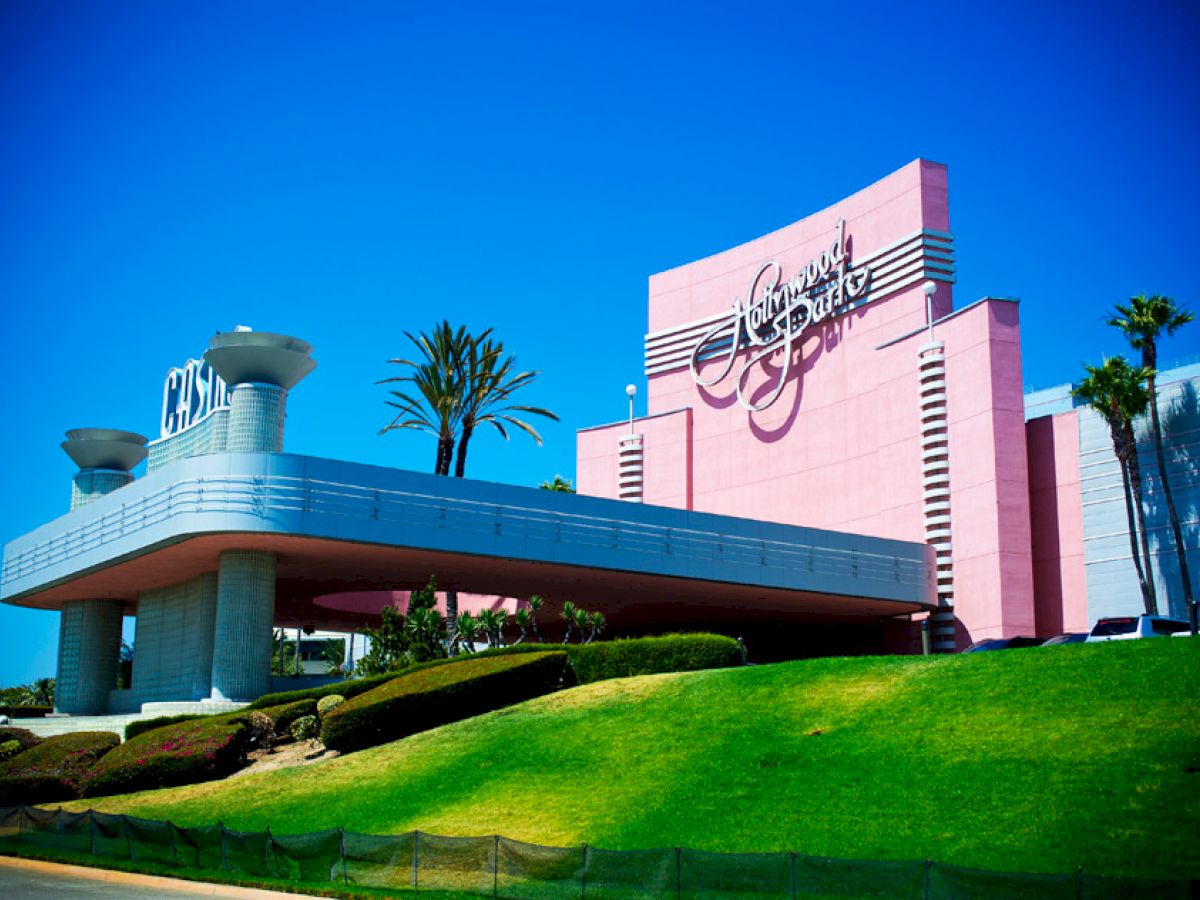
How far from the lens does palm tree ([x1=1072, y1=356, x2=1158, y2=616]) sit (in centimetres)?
4372

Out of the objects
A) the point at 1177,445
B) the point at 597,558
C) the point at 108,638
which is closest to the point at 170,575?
the point at 108,638

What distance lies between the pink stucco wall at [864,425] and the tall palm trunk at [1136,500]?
12.8ft

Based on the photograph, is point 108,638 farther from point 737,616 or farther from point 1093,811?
→ point 1093,811

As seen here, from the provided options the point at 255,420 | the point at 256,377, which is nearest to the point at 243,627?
the point at 255,420

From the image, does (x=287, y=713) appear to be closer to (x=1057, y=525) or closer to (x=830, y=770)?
(x=830, y=770)

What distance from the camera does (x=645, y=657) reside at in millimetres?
35438

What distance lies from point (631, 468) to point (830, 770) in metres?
41.0

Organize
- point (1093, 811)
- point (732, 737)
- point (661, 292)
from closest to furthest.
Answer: point (1093, 811)
point (732, 737)
point (661, 292)

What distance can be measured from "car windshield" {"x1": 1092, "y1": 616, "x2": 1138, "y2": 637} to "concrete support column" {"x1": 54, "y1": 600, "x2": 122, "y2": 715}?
41.2m

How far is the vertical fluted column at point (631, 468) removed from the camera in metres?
63.4

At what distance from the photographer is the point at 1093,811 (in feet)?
62.2

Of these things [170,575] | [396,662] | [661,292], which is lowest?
[396,662]

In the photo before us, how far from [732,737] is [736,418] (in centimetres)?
3579

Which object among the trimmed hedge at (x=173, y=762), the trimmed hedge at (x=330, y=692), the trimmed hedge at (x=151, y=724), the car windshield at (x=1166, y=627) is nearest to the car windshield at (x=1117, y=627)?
the car windshield at (x=1166, y=627)
